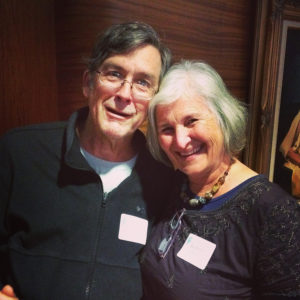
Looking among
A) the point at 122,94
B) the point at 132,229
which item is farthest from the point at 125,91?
the point at 132,229

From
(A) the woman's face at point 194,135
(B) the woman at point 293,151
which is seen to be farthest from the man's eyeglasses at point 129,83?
(B) the woman at point 293,151

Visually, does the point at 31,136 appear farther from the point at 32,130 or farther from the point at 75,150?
the point at 75,150

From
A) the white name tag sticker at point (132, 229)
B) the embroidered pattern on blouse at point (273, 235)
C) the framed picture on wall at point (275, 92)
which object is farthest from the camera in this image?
the framed picture on wall at point (275, 92)

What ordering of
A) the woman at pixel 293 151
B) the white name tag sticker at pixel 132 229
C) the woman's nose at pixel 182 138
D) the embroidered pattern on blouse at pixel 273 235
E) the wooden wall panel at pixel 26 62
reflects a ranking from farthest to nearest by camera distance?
the woman at pixel 293 151
the wooden wall panel at pixel 26 62
the white name tag sticker at pixel 132 229
the woman's nose at pixel 182 138
the embroidered pattern on blouse at pixel 273 235

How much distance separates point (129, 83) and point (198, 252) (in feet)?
2.31

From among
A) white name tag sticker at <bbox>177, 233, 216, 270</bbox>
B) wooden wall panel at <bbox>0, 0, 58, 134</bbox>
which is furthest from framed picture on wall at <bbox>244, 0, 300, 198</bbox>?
wooden wall panel at <bbox>0, 0, 58, 134</bbox>

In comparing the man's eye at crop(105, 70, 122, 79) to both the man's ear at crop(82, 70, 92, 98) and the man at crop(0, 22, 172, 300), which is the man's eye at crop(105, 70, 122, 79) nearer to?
the man at crop(0, 22, 172, 300)

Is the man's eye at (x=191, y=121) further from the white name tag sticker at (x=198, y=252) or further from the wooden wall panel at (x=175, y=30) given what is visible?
the wooden wall panel at (x=175, y=30)

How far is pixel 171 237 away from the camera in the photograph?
111 cm

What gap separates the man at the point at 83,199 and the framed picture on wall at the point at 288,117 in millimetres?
1057

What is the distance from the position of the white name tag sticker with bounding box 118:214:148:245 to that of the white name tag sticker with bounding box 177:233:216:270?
0.21m

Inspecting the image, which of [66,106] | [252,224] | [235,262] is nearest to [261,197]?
[252,224]

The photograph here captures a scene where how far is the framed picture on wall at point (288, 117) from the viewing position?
184 centimetres

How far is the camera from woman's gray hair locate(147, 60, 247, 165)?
1.09m
